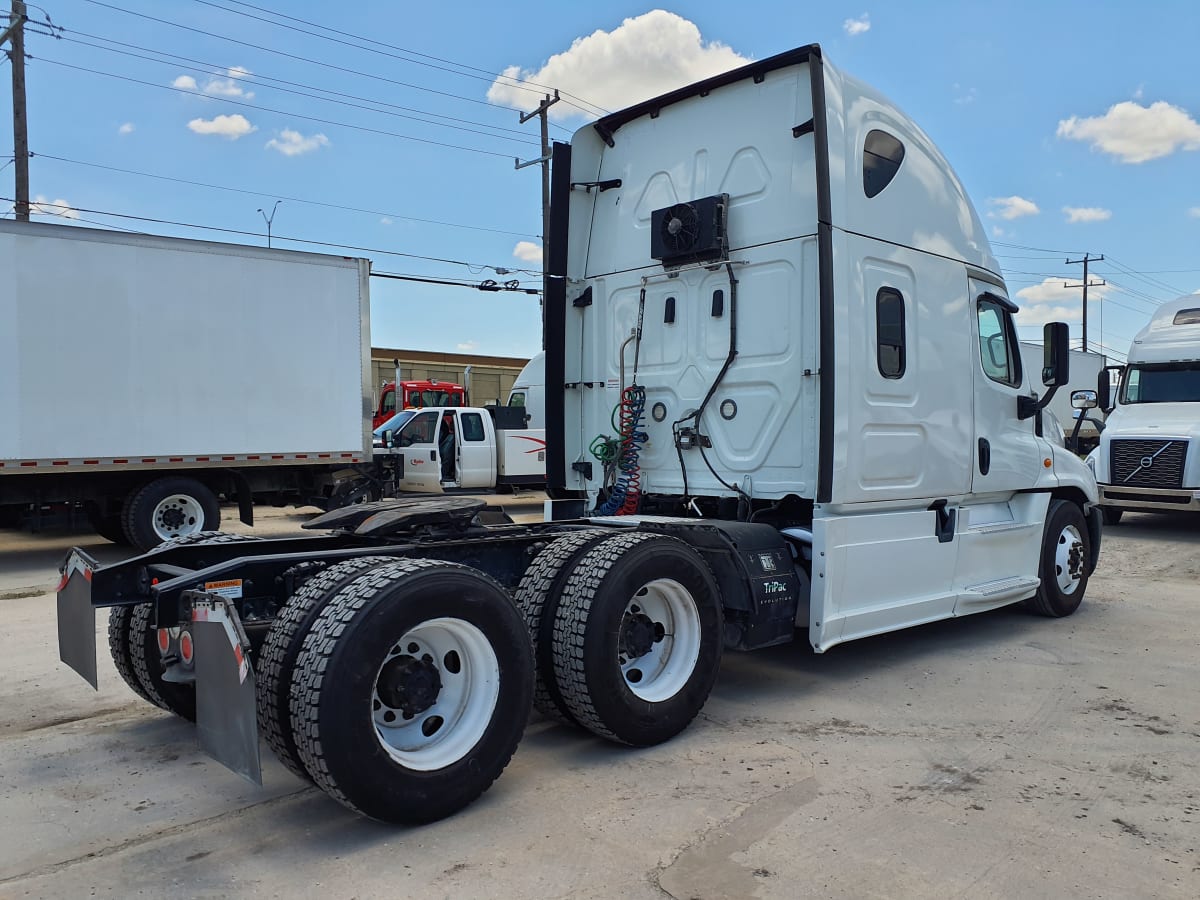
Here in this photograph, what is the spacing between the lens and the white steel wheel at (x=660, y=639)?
4.59 m

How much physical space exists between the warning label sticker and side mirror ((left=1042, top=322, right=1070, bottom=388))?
5567 millimetres

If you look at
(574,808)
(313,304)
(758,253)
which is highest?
→ (313,304)

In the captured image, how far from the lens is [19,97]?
1786 centimetres

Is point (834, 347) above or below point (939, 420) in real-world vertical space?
above

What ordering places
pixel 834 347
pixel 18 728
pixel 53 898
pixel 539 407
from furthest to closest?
pixel 539 407 < pixel 834 347 < pixel 18 728 < pixel 53 898

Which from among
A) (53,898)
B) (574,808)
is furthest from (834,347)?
(53,898)

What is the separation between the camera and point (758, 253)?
5.75m

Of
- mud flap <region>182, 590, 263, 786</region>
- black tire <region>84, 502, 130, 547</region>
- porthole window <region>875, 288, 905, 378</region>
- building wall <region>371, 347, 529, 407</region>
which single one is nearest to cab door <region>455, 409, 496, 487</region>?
black tire <region>84, 502, 130, 547</region>

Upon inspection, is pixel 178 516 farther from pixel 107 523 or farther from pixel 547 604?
pixel 547 604

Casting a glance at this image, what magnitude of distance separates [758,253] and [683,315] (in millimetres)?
684

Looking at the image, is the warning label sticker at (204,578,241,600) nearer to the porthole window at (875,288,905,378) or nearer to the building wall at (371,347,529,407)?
the porthole window at (875,288,905,378)

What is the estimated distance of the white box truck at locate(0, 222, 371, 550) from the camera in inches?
416

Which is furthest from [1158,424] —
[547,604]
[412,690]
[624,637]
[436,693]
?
[412,690]

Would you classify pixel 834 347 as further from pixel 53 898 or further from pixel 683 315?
pixel 53 898
